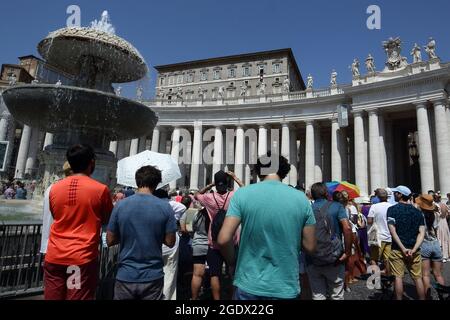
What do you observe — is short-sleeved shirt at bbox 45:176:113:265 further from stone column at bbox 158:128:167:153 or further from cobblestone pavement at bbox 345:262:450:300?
stone column at bbox 158:128:167:153

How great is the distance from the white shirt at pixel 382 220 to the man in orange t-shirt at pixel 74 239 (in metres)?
6.18

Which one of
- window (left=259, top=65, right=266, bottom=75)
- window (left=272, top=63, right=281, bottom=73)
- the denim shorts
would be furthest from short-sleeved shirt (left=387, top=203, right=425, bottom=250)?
window (left=259, top=65, right=266, bottom=75)

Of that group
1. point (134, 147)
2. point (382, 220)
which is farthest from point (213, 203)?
point (134, 147)

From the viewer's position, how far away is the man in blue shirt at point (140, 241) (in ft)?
9.30

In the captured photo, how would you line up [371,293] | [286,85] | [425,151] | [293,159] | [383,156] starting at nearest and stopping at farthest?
[371,293]
[425,151]
[383,156]
[293,159]
[286,85]

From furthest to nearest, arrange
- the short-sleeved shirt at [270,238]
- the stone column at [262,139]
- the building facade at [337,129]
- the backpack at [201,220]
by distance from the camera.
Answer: the stone column at [262,139] < the building facade at [337,129] < the backpack at [201,220] < the short-sleeved shirt at [270,238]

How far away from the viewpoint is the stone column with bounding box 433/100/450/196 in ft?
73.8

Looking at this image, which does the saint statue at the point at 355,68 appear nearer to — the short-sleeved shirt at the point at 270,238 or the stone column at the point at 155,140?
the stone column at the point at 155,140

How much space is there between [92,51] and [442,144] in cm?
2560

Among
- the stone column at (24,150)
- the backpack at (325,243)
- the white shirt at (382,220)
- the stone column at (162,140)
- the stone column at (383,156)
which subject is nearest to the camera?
the backpack at (325,243)

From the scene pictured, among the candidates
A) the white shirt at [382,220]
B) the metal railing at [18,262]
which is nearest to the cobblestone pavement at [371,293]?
the white shirt at [382,220]

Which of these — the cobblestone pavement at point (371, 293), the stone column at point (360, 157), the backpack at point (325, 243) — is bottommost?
the cobblestone pavement at point (371, 293)

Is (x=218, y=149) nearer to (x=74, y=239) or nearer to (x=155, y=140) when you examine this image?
(x=155, y=140)

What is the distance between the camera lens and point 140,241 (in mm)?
2867
